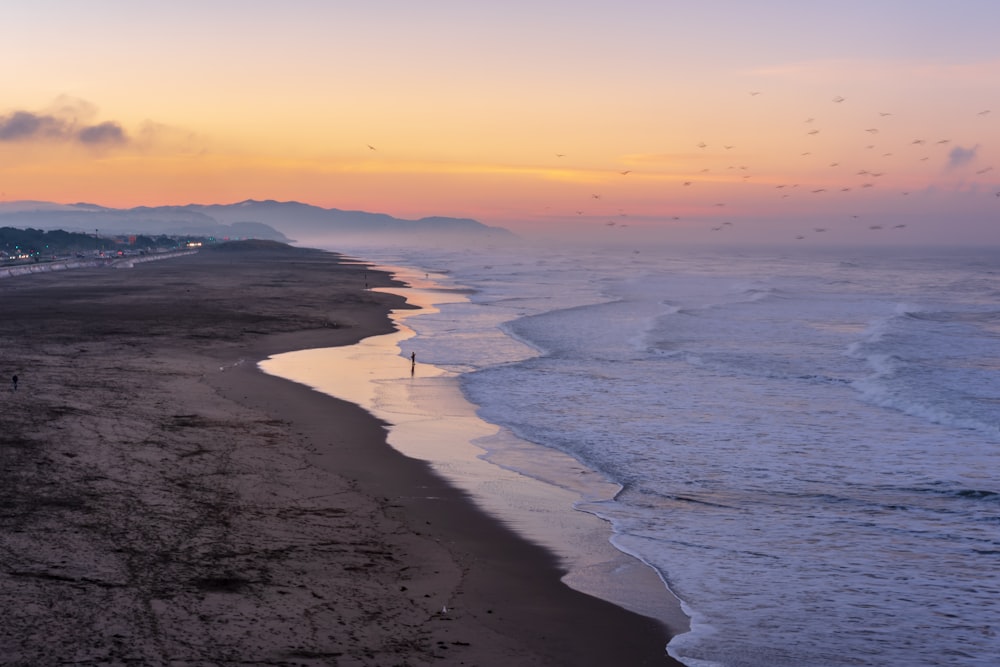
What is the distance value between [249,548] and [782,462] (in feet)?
34.9

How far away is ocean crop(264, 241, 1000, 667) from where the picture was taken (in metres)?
10.0

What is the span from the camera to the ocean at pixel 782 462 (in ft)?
32.8

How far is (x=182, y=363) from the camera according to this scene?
26719 mm

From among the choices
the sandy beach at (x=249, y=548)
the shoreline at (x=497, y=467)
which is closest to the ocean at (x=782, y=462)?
the shoreline at (x=497, y=467)

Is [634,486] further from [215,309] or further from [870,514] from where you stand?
[215,309]

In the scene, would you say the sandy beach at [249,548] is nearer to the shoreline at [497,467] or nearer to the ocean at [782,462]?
the shoreline at [497,467]

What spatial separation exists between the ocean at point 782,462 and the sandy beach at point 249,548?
74.0 inches

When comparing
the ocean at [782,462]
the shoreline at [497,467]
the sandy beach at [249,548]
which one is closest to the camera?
the sandy beach at [249,548]

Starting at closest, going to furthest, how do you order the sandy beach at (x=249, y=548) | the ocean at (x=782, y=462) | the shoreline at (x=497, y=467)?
the sandy beach at (x=249, y=548) < the ocean at (x=782, y=462) < the shoreline at (x=497, y=467)

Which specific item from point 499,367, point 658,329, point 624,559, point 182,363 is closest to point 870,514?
point 624,559

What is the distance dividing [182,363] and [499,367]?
32.2 ft

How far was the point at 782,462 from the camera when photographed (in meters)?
17.4

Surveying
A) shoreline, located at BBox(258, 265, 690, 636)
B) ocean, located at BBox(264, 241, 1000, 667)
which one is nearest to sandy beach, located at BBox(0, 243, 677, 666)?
shoreline, located at BBox(258, 265, 690, 636)

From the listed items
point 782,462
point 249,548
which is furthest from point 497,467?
point 249,548
